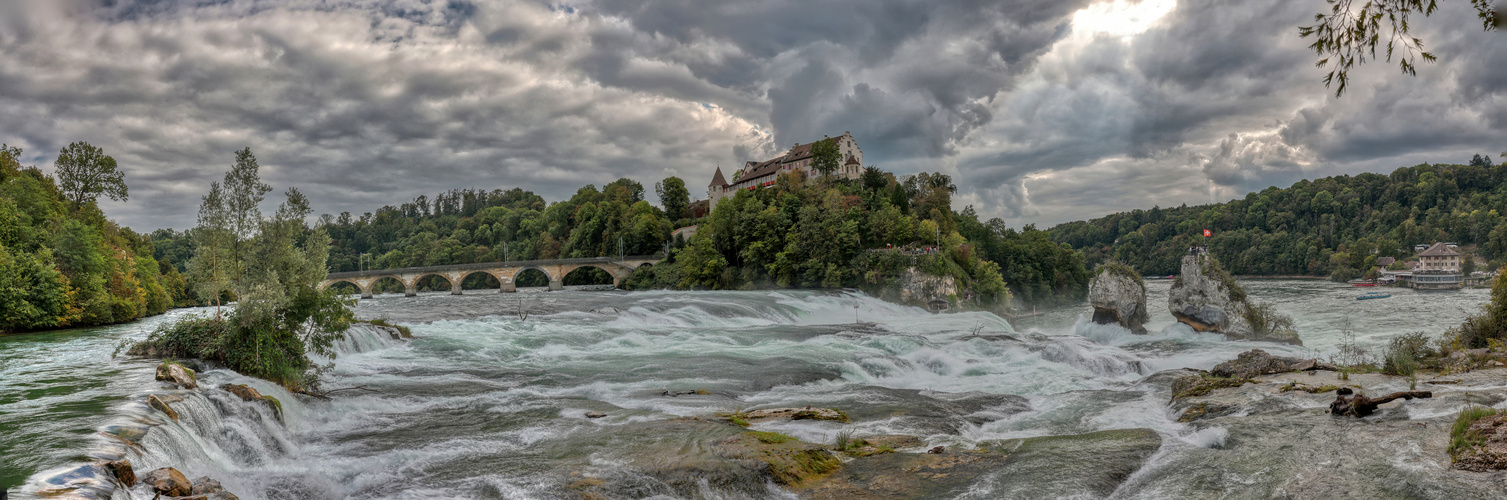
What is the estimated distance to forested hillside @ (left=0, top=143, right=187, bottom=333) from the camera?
1123 inches

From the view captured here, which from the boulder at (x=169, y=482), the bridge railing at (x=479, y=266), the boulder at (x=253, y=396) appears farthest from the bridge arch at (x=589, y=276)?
the boulder at (x=169, y=482)

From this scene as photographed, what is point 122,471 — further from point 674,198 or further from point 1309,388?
point 674,198

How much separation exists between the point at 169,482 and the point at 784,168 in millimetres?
93308

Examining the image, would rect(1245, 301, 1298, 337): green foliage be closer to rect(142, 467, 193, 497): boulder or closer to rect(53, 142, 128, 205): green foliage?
rect(142, 467, 193, 497): boulder

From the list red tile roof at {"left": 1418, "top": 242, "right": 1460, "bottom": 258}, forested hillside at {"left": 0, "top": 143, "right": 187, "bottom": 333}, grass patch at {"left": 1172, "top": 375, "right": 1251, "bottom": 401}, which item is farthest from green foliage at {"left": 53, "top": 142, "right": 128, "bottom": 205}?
red tile roof at {"left": 1418, "top": 242, "right": 1460, "bottom": 258}

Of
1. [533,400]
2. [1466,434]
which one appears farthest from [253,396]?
[1466,434]

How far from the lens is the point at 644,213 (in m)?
95.9

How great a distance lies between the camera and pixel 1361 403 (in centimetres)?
897

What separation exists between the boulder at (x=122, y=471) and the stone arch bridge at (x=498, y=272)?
232 ft

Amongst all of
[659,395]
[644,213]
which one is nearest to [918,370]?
[659,395]

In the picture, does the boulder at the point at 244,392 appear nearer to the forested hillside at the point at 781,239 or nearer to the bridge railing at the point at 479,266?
the forested hillside at the point at 781,239

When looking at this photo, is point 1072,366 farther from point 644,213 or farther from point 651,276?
point 644,213

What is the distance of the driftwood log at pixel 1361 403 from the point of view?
29.5 ft

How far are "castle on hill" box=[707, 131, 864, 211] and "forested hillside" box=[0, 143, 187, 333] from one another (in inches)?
2291
